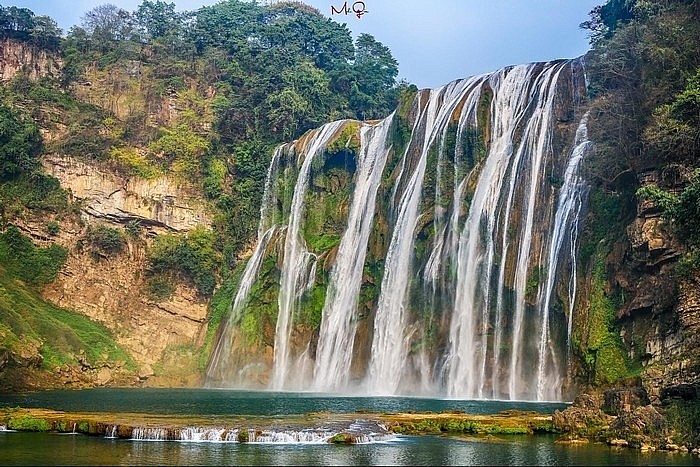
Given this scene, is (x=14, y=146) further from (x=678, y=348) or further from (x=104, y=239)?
(x=678, y=348)

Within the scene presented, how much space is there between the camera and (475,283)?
38469mm

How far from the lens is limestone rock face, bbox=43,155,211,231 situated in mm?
55062

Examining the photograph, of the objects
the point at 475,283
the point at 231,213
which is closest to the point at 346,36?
the point at 231,213

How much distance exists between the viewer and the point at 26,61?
6178cm

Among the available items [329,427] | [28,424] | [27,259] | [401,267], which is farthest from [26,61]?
[329,427]

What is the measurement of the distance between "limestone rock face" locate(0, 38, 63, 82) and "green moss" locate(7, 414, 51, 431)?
4273 cm

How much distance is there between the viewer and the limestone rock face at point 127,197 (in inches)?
2168

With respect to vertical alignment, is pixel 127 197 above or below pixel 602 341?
above

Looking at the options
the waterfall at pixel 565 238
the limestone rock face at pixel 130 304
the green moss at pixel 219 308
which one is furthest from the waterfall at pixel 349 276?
the waterfall at pixel 565 238

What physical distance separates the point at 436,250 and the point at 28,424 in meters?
22.7

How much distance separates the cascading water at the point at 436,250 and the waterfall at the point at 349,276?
0.28 feet

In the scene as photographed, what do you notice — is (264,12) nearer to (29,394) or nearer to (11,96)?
(11,96)

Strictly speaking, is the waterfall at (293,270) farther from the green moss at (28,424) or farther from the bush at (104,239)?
the green moss at (28,424)

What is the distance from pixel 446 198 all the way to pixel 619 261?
11986 mm
